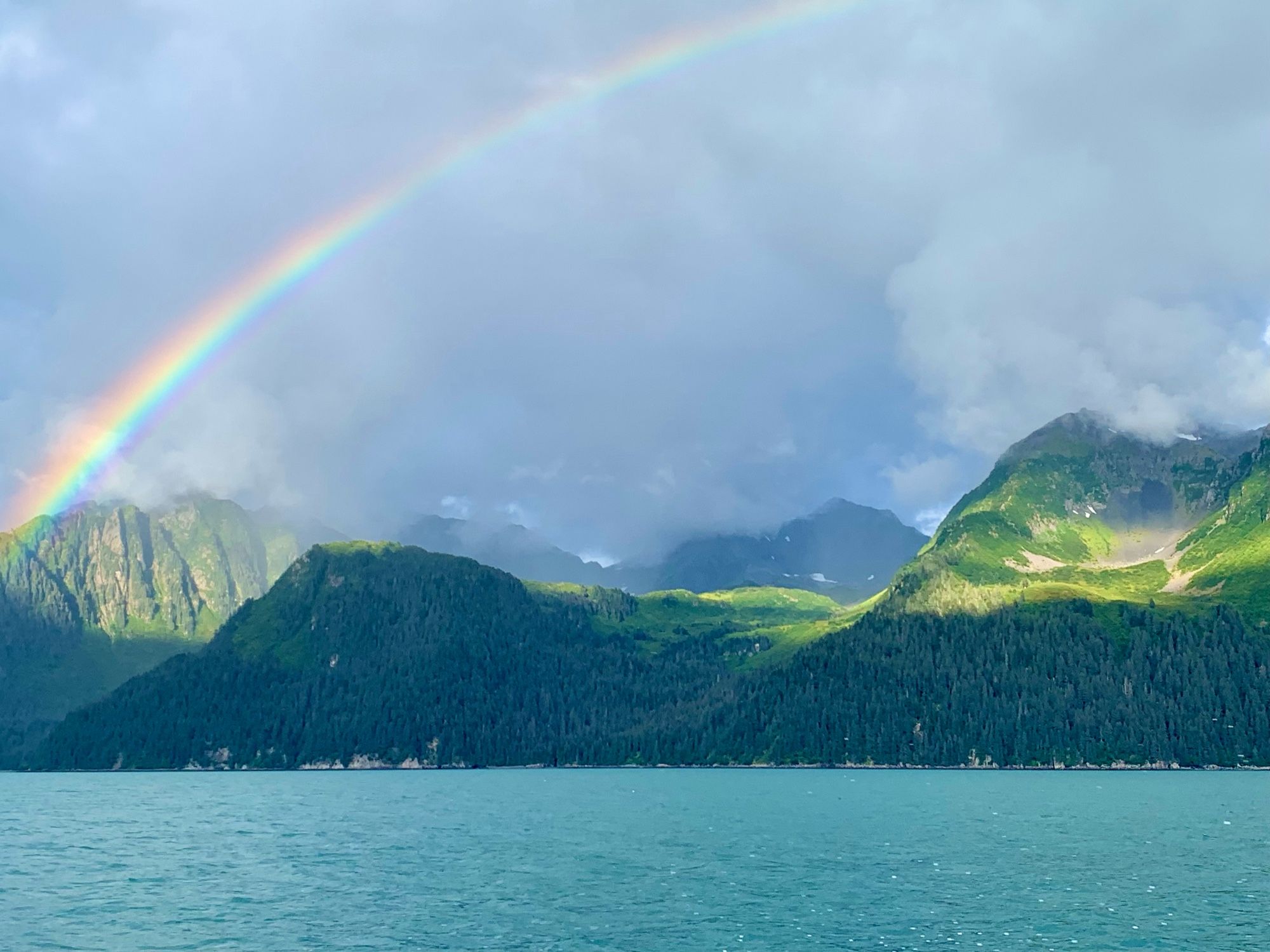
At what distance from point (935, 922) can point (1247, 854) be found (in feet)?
220

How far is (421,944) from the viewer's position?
88562 millimetres

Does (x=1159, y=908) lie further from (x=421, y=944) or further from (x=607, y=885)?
(x=421, y=944)

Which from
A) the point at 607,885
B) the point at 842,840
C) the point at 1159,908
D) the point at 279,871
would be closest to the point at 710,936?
the point at 607,885

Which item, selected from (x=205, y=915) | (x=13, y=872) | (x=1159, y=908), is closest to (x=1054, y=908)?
(x=1159, y=908)

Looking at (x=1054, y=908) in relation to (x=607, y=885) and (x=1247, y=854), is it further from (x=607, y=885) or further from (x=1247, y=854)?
(x=1247, y=854)

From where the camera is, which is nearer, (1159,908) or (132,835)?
(1159,908)

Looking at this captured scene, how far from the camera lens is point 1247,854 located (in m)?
Result: 140

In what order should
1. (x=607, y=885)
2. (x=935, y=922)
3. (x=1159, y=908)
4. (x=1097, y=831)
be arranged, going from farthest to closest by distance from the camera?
(x=1097, y=831), (x=607, y=885), (x=1159, y=908), (x=935, y=922)

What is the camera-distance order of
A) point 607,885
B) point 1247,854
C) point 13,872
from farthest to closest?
1. point 1247,854
2. point 13,872
3. point 607,885

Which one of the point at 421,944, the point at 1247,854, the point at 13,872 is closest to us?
the point at 421,944

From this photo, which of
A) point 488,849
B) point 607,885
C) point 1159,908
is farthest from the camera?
point 488,849

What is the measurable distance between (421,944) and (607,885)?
32.0m

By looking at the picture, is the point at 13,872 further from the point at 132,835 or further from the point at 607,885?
the point at 607,885

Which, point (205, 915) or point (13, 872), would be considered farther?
point (13, 872)
